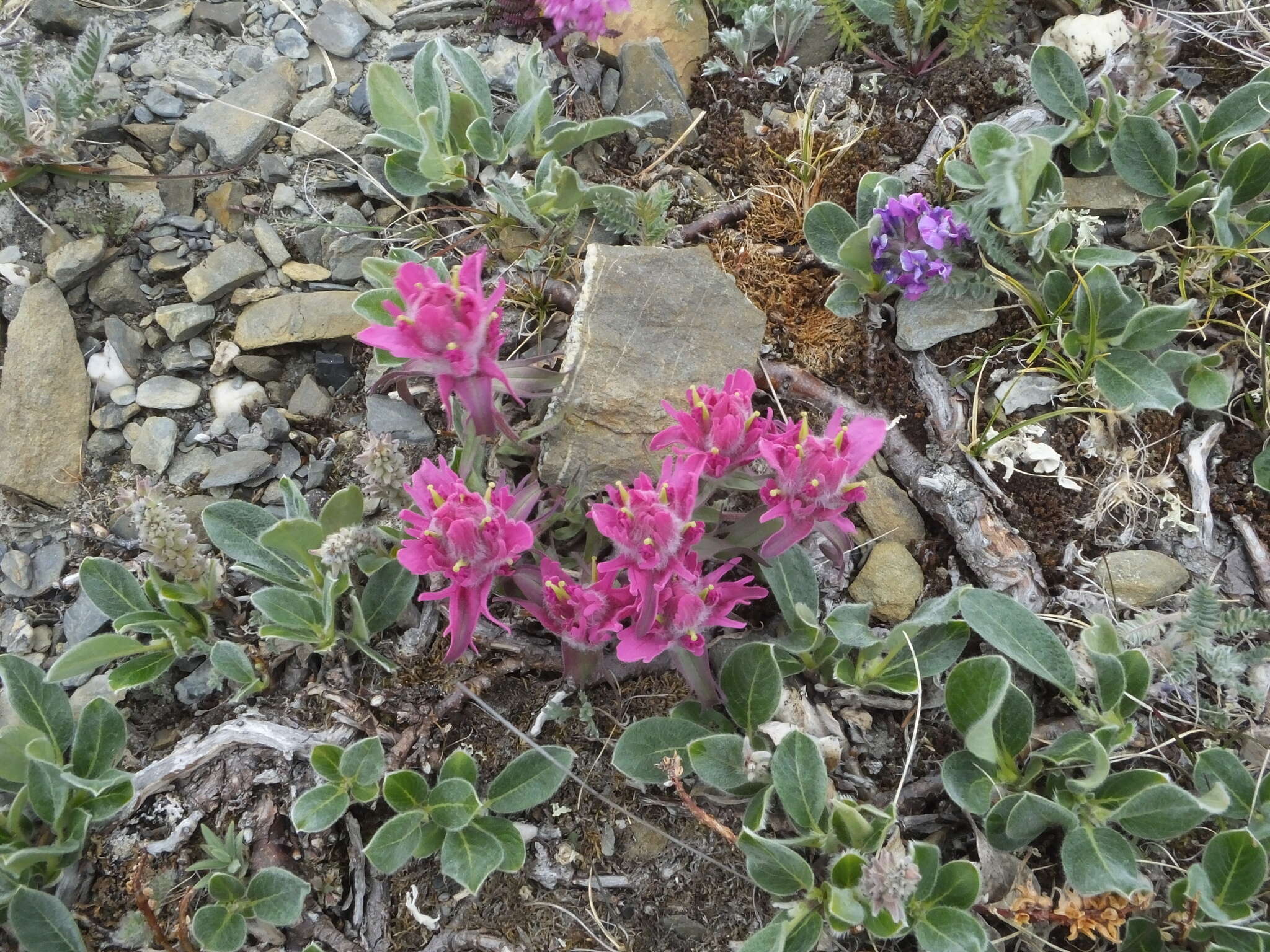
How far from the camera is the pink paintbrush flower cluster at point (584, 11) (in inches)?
126

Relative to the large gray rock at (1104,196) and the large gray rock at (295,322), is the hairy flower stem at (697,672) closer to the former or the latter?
the large gray rock at (295,322)

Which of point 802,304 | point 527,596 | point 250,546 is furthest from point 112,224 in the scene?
point 802,304

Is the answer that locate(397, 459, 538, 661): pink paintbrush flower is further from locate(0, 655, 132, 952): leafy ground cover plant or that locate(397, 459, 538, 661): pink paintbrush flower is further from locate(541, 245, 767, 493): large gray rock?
locate(0, 655, 132, 952): leafy ground cover plant

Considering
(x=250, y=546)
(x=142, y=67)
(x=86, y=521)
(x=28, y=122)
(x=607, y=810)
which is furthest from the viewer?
(x=142, y=67)

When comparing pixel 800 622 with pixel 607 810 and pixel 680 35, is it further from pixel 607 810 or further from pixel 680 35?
pixel 680 35

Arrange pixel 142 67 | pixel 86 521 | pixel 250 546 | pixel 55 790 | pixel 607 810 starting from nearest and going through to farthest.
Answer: pixel 55 790 < pixel 607 810 < pixel 250 546 < pixel 86 521 < pixel 142 67

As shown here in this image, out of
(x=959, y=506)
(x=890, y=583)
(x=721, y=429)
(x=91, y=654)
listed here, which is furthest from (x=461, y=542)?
(x=959, y=506)

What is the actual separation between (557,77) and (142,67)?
1.49 metres

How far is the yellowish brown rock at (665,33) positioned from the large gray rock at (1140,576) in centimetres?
222

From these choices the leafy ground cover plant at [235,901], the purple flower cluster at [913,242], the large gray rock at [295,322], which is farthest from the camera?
the large gray rock at [295,322]

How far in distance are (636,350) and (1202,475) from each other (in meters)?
1.69

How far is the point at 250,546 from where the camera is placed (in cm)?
257

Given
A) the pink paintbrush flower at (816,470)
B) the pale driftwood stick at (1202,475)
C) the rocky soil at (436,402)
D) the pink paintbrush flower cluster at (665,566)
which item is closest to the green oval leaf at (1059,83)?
the rocky soil at (436,402)

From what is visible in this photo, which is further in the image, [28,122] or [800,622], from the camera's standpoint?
[28,122]
